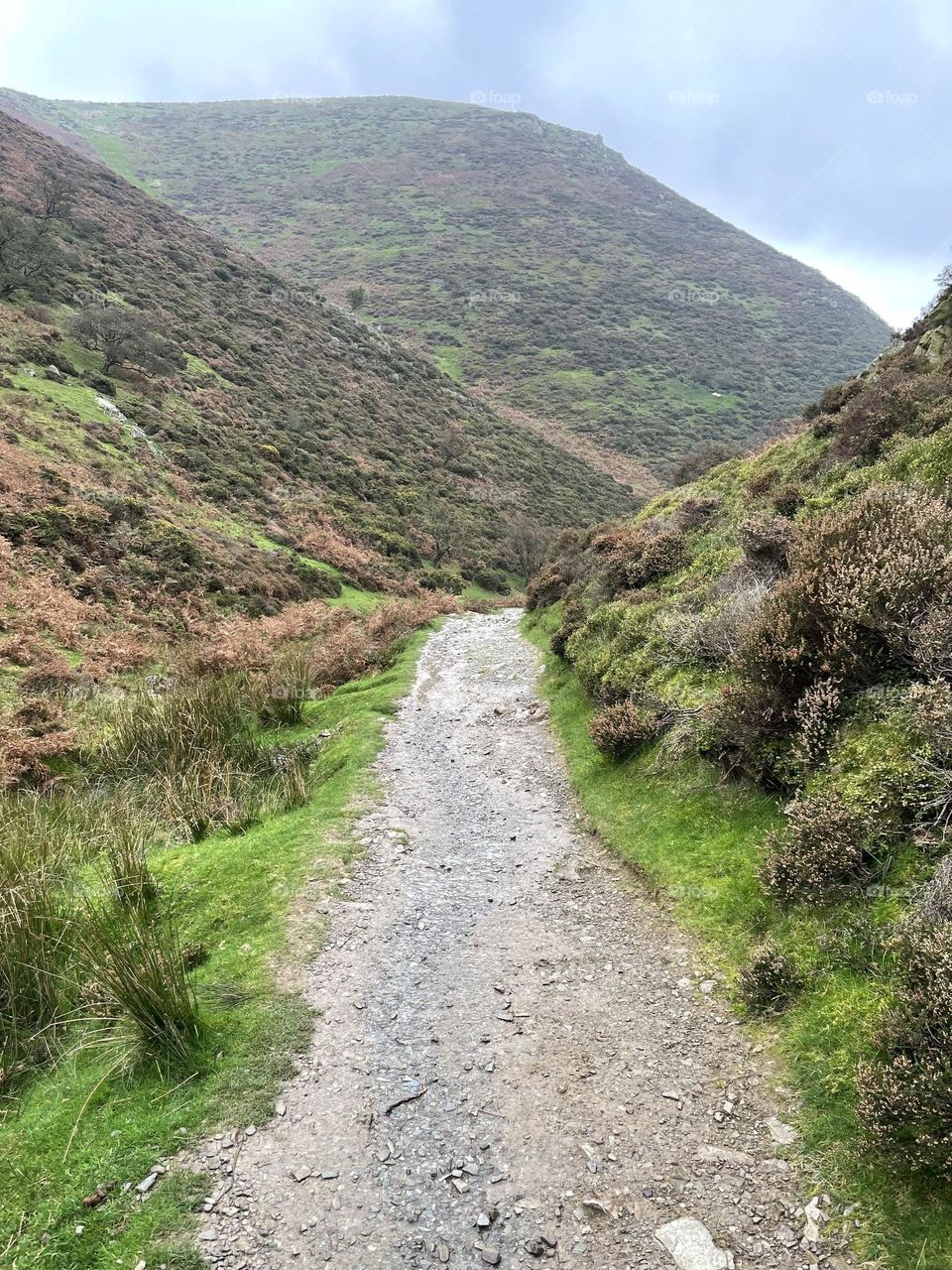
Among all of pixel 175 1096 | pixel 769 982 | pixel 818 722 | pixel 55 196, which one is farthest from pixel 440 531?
pixel 55 196

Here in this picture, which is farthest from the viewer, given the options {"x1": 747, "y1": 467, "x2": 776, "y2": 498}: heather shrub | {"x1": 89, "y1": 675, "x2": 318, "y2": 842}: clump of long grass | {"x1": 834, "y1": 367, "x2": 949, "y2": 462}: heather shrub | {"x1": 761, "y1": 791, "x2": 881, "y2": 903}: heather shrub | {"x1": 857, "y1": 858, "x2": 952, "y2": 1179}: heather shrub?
{"x1": 747, "y1": 467, "x2": 776, "y2": 498}: heather shrub

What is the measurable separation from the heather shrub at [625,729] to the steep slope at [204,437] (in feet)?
45.6

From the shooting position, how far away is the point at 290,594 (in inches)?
1009

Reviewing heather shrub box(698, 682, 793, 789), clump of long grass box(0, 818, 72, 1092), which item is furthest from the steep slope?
heather shrub box(698, 682, 793, 789)

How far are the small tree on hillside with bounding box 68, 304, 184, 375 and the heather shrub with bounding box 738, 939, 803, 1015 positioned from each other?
37602mm

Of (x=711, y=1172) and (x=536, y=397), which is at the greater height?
(x=536, y=397)

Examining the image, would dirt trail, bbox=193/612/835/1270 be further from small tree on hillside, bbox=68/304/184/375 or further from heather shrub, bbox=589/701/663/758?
small tree on hillside, bbox=68/304/184/375

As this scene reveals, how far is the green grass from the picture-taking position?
4188 mm

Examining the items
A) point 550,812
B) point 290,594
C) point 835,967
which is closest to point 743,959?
point 835,967

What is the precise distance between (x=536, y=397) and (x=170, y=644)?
68856 millimetres

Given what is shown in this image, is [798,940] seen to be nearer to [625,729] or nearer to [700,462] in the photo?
[625,729]

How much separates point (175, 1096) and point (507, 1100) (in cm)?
259

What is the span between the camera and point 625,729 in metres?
10.2

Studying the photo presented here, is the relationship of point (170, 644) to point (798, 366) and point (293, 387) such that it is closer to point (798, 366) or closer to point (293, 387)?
point (293, 387)
